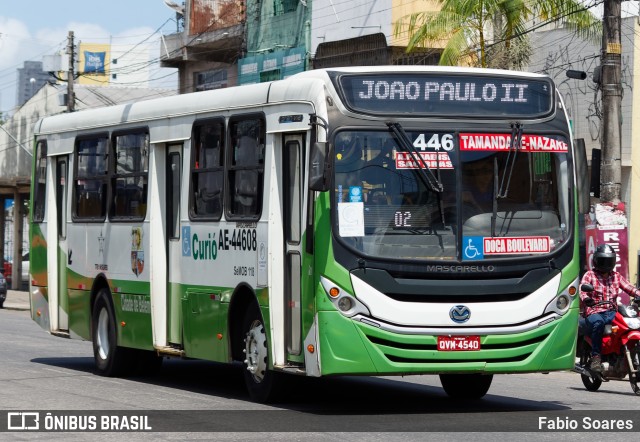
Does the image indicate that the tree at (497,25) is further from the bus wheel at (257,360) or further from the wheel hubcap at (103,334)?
the bus wheel at (257,360)

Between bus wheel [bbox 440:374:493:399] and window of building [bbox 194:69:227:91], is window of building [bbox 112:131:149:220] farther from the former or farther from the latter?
window of building [bbox 194:69:227:91]

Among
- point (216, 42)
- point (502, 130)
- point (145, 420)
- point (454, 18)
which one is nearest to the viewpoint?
point (145, 420)

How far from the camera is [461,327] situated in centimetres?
1199

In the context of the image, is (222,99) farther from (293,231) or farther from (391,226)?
(391,226)

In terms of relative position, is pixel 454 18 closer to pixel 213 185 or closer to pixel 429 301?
pixel 213 185

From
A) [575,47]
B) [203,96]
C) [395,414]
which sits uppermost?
[575,47]

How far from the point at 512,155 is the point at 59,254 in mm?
7862

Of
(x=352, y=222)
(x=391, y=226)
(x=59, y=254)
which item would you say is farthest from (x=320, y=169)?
(x=59, y=254)

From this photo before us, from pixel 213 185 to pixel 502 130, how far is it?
333cm

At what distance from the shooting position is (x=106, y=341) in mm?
16906

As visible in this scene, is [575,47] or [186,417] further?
[575,47]

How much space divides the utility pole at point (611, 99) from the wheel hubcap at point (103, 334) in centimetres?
755

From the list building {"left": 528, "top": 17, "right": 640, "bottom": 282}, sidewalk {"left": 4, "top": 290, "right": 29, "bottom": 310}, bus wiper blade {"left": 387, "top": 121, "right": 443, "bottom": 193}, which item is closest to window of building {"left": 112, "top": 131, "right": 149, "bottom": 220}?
bus wiper blade {"left": 387, "top": 121, "right": 443, "bottom": 193}

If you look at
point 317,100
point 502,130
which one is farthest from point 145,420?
point 502,130
